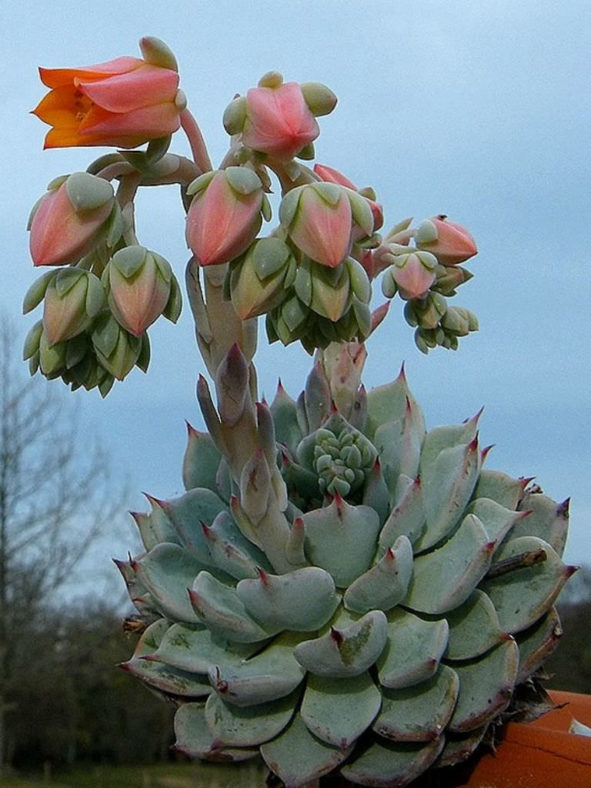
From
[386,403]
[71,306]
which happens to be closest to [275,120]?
[71,306]

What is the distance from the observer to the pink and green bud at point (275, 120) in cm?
77

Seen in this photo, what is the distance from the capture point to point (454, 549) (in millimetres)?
944

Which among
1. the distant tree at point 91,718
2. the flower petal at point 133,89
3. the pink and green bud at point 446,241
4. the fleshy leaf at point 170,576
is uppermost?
the pink and green bud at point 446,241

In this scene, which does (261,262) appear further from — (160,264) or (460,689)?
(460,689)

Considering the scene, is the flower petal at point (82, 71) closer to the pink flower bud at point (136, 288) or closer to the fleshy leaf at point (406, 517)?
the pink flower bud at point (136, 288)

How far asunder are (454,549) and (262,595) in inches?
7.8

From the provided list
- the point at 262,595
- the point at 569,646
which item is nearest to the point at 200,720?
the point at 262,595

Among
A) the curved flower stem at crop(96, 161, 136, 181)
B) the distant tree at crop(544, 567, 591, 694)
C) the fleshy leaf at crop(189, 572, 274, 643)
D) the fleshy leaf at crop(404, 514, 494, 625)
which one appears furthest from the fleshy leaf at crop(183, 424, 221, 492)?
the distant tree at crop(544, 567, 591, 694)

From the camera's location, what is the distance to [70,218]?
782mm

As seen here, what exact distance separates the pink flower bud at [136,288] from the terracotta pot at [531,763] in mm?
517

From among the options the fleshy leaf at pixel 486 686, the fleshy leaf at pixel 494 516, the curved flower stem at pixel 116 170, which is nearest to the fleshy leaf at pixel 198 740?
the fleshy leaf at pixel 486 686

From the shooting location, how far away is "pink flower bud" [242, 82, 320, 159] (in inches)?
30.2

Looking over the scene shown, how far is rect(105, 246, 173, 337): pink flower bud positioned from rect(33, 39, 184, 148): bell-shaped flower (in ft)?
0.31

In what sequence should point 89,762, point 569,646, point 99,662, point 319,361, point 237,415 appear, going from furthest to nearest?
1. point 89,762
2. point 99,662
3. point 569,646
4. point 319,361
5. point 237,415
